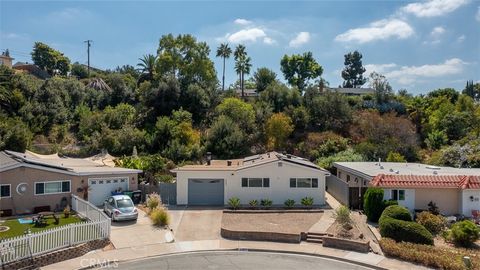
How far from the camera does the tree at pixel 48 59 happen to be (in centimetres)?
8644

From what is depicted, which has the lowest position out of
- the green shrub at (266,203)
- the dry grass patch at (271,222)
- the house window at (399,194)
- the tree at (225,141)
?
the dry grass patch at (271,222)

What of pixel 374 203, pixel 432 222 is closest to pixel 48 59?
pixel 374 203

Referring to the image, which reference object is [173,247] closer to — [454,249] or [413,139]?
[454,249]

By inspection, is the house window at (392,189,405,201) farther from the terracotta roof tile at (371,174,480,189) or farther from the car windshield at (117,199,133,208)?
the car windshield at (117,199,133,208)

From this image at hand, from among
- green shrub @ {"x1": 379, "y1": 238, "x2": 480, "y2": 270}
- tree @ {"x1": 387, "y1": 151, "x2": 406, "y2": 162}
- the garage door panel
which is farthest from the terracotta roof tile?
tree @ {"x1": 387, "y1": 151, "x2": 406, "y2": 162}

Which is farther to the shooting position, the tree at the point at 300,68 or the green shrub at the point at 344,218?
the tree at the point at 300,68

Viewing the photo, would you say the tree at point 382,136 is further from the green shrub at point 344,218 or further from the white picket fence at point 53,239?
the white picket fence at point 53,239

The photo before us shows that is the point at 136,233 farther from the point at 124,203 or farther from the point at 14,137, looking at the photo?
the point at 14,137

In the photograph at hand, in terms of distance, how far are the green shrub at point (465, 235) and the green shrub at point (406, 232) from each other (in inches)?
60.2

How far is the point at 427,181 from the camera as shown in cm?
2612

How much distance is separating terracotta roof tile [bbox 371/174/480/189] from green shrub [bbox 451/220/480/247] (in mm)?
4548

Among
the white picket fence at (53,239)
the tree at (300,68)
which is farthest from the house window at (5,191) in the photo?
the tree at (300,68)

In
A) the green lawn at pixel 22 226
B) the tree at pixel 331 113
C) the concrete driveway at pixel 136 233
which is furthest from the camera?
the tree at pixel 331 113

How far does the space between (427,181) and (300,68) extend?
182 feet
